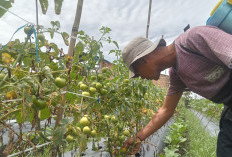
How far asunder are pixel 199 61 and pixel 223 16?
0.98 ft

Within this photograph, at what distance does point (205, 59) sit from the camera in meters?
1.15

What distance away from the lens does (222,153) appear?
4.75 ft

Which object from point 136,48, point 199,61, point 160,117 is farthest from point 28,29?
point 160,117

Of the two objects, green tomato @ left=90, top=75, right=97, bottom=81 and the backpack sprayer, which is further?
green tomato @ left=90, top=75, right=97, bottom=81

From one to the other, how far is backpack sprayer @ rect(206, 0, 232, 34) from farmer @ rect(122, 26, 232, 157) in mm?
74

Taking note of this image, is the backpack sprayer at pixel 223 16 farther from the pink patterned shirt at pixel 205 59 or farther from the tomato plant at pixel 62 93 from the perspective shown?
the tomato plant at pixel 62 93

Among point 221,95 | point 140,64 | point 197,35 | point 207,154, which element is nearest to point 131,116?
point 140,64

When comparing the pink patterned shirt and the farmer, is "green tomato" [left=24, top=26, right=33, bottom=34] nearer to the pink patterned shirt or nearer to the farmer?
the farmer

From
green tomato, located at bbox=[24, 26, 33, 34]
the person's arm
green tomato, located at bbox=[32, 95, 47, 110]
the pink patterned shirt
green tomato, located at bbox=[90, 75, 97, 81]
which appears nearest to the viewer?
green tomato, located at bbox=[32, 95, 47, 110]

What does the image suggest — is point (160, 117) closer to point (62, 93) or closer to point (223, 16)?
point (223, 16)

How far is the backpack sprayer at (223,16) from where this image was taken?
1.04 metres

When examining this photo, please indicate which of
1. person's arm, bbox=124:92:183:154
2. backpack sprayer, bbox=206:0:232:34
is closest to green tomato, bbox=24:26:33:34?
backpack sprayer, bbox=206:0:232:34

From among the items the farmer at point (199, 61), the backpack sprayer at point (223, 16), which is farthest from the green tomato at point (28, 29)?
the backpack sprayer at point (223, 16)

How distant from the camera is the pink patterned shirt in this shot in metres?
0.98
